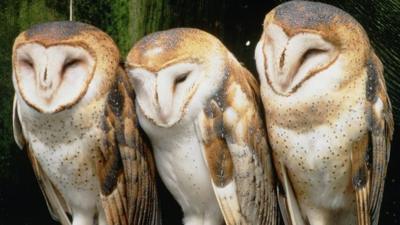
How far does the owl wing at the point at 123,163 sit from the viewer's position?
9.44ft

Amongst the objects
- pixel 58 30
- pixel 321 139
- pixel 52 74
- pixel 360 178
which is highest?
pixel 58 30

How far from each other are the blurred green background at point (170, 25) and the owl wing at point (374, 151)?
0.33 metres

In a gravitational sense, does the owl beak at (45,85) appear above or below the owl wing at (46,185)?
above

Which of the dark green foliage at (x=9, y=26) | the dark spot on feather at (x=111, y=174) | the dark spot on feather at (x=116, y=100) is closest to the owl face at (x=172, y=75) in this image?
the dark spot on feather at (x=116, y=100)

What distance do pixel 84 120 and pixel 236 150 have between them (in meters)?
0.46

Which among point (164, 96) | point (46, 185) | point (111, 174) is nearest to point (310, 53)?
point (164, 96)

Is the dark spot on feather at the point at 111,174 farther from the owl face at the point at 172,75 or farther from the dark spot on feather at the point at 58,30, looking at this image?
the dark spot on feather at the point at 58,30

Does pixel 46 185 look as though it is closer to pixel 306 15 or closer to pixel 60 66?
pixel 60 66

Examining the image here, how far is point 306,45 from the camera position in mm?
2633

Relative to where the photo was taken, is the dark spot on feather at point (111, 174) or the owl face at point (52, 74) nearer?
the owl face at point (52, 74)

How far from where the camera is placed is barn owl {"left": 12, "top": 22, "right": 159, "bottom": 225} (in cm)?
278

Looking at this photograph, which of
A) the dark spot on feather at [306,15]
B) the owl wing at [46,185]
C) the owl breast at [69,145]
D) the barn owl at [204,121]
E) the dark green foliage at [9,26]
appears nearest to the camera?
the dark spot on feather at [306,15]

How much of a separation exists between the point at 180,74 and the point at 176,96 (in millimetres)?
65

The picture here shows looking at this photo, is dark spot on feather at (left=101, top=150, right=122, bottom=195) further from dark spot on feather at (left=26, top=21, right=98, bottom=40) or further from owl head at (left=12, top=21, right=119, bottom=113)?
dark spot on feather at (left=26, top=21, right=98, bottom=40)
